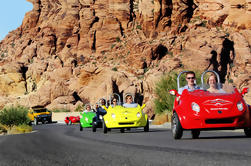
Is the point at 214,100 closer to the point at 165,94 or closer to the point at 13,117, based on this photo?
the point at 165,94

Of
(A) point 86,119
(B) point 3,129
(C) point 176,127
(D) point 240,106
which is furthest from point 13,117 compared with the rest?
(D) point 240,106

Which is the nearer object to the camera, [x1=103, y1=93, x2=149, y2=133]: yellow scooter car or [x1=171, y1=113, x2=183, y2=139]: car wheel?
[x1=171, y1=113, x2=183, y2=139]: car wheel

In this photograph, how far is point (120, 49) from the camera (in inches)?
3219

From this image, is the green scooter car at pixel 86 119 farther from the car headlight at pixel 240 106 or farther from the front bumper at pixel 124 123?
the car headlight at pixel 240 106

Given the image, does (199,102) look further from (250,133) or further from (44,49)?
(44,49)

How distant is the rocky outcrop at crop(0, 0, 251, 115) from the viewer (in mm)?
68375

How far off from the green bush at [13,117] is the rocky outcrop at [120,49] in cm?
2320

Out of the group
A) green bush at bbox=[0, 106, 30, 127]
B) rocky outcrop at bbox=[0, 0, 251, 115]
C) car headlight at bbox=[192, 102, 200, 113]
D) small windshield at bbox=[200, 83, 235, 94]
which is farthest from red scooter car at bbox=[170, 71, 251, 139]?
rocky outcrop at bbox=[0, 0, 251, 115]

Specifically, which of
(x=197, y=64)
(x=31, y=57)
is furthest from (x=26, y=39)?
(x=197, y=64)

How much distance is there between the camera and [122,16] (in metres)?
85.9

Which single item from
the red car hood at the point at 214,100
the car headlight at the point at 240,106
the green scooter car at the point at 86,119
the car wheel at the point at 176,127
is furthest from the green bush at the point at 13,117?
the car headlight at the point at 240,106

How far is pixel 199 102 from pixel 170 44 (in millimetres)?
63948

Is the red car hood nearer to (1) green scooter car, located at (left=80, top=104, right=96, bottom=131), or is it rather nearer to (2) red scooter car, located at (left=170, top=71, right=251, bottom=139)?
(2) red scooter car, located at (left=170, top=71, right=251, bottom=139)

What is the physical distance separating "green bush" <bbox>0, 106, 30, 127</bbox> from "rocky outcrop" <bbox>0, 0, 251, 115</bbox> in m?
23.2
